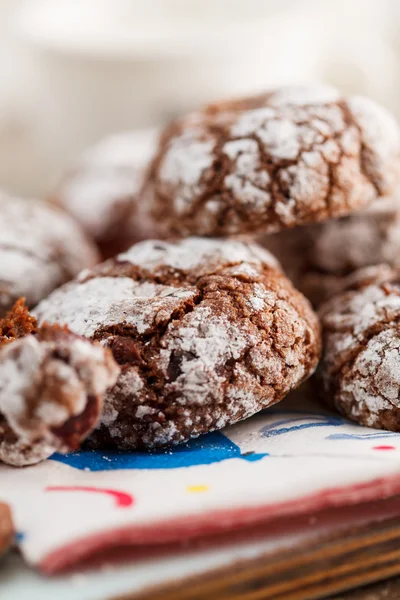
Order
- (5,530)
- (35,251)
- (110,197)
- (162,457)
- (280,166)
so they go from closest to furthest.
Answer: (5,530) → (162,457) → (280,166) → (35,251) → (110,197)

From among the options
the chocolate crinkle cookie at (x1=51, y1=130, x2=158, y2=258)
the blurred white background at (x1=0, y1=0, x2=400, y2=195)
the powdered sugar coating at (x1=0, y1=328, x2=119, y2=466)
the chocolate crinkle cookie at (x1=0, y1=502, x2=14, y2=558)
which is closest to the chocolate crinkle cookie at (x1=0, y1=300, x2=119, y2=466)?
the powdered sugar coating at (x1=0, y1=328, x2=119, y2=466)

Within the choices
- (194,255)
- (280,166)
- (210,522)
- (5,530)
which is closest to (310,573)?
(210,522)

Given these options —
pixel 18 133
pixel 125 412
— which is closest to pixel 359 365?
pixel 125 412

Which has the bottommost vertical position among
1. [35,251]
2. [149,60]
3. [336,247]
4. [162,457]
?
[162,457]

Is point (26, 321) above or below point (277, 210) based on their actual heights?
below

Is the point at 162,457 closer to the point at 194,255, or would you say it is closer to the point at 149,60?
the point at 194,255

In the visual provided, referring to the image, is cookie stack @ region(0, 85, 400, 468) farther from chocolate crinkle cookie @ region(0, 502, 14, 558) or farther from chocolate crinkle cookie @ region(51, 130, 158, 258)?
chocolate crinkle cookie @ region(51, 130, 158, 258)

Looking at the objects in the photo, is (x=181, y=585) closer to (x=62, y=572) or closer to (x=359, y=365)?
(x=62, y=572)
